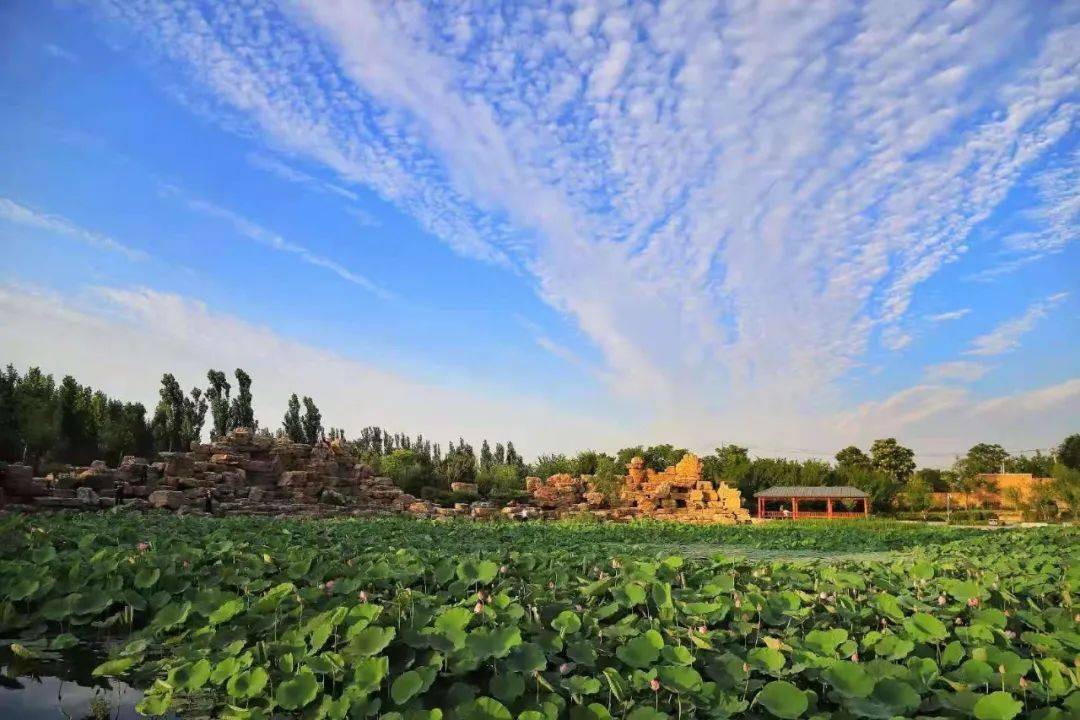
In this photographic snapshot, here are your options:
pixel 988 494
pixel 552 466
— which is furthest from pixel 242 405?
pixel 988 494

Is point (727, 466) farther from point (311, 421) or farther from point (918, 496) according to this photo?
point (311, 421)

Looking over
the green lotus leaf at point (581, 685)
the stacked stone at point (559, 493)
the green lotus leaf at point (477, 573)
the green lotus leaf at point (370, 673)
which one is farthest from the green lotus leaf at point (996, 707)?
the stacked stone at point (559, 493)

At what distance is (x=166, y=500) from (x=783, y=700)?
16.3 metres

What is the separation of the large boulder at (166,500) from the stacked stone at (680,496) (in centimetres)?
1474

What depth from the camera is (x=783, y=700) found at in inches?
80.4

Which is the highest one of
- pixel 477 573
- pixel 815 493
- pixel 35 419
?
pixel 35 419

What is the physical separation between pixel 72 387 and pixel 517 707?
115 feet

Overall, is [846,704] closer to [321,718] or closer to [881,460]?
[321,718]

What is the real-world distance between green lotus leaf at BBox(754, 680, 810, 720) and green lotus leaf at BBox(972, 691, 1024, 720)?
1.69 feet

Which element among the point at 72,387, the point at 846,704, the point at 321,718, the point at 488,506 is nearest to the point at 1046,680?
the point at 846,704

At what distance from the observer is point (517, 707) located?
2.13 meters

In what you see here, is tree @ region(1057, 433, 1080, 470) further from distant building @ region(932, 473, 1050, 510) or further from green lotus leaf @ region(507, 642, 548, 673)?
green lotus leaf @ region(507, 642, 548, 673)

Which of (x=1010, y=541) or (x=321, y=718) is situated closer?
(x=321, y=718)

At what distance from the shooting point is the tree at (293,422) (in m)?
33.5
